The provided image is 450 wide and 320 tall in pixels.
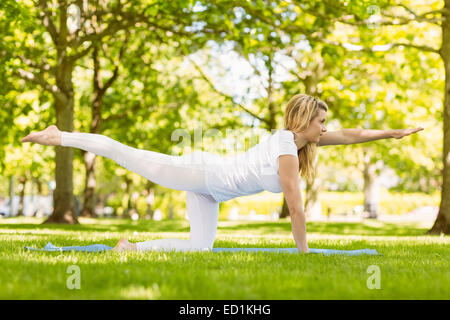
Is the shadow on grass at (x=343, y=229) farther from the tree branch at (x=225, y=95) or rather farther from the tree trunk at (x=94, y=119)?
the tree trunk at (x=94, y=119)

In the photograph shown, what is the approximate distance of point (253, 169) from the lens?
572 cm

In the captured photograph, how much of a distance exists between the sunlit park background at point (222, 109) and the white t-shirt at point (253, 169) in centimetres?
75

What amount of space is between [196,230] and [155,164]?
105 cm

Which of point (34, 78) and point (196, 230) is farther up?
point (34, 78)

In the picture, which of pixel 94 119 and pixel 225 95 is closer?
pixel 94 119

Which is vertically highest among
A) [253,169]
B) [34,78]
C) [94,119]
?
[34,78]

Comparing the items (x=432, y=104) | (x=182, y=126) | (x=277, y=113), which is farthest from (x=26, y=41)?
(x=432, y=104)

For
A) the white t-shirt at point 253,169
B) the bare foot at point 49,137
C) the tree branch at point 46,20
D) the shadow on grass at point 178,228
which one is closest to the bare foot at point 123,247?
the white t-shirt at point 253,169

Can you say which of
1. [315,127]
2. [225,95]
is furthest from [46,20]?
[315,127]

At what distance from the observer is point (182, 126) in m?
25.0

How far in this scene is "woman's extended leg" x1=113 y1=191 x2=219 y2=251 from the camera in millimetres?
6176

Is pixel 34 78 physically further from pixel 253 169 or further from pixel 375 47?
pixel 253 169

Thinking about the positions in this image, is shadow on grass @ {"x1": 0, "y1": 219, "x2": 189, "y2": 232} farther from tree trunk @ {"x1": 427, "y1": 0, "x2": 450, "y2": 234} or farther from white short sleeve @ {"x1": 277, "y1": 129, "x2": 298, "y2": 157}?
white short sleeve @ {"x1": 277, "y1": 129, "x2": 298, "y2": 157}

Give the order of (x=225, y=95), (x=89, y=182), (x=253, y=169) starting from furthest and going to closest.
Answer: (x=225, y=95)
(x=89, y=182)
(x=253, y=169)
